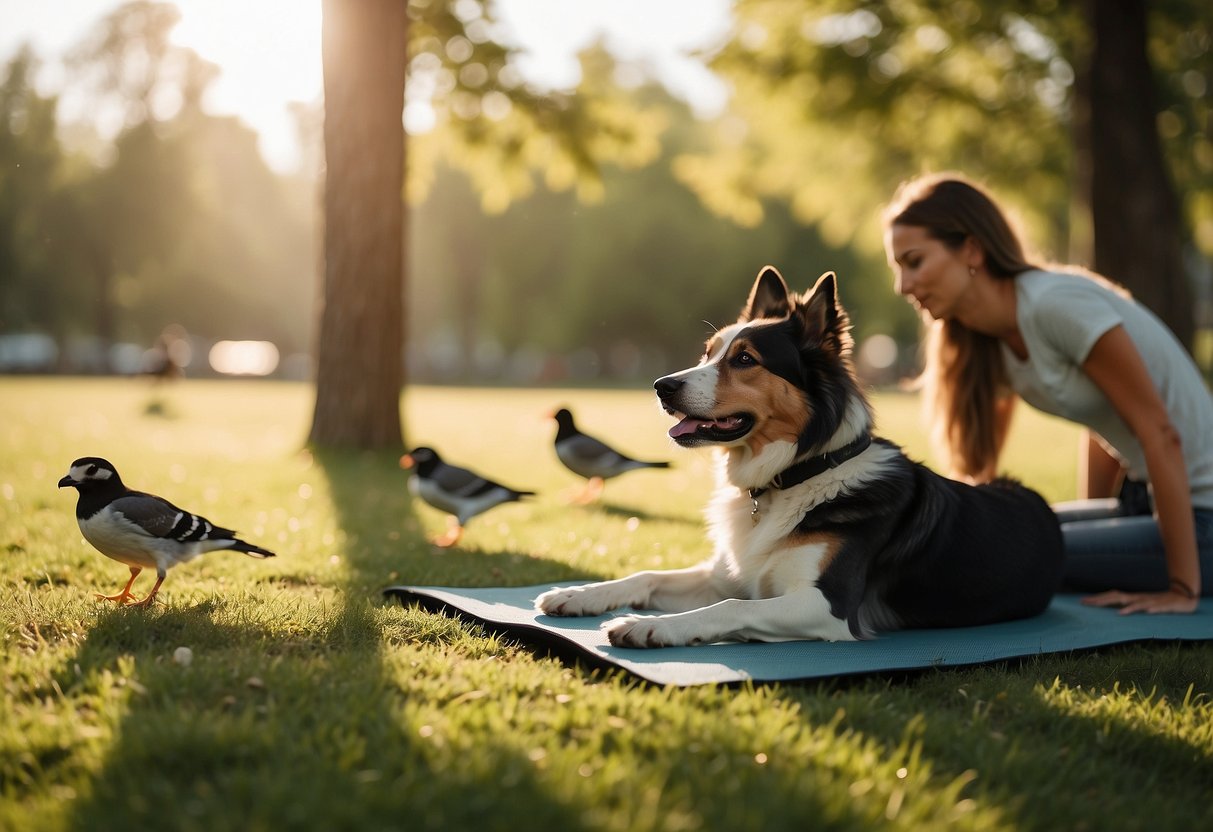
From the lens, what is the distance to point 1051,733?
353 centimetres

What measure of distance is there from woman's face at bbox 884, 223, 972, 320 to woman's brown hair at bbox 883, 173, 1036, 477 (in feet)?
0.16

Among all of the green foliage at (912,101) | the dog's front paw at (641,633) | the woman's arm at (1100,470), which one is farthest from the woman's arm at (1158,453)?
the green foliage at (912,101)

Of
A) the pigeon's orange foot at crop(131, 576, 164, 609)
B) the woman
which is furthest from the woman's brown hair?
the pigeon's orange foot at crop(131, 576, 164, 609)

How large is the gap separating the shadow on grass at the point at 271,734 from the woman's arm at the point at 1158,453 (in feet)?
11.4

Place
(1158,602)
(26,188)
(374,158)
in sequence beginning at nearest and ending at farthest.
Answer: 1. (1158,602)
2. (374,158)
3. (26,188)

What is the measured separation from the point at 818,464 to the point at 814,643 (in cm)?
80

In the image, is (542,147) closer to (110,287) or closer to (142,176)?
(142,176)

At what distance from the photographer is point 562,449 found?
30.9 ft

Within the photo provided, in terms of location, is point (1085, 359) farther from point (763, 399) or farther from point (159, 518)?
point (159, 518)

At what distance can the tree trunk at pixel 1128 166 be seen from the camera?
12383mm

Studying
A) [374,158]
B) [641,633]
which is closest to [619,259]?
[374,158]

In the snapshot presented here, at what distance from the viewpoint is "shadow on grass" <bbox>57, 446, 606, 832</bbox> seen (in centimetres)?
255

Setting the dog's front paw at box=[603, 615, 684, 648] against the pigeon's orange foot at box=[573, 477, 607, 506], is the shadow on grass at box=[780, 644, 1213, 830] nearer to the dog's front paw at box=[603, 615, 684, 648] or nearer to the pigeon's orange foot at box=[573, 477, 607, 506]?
the dog's front paw at box=[603, 615, 684, 648]

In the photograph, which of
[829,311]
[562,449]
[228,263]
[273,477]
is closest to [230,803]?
[829,311]
